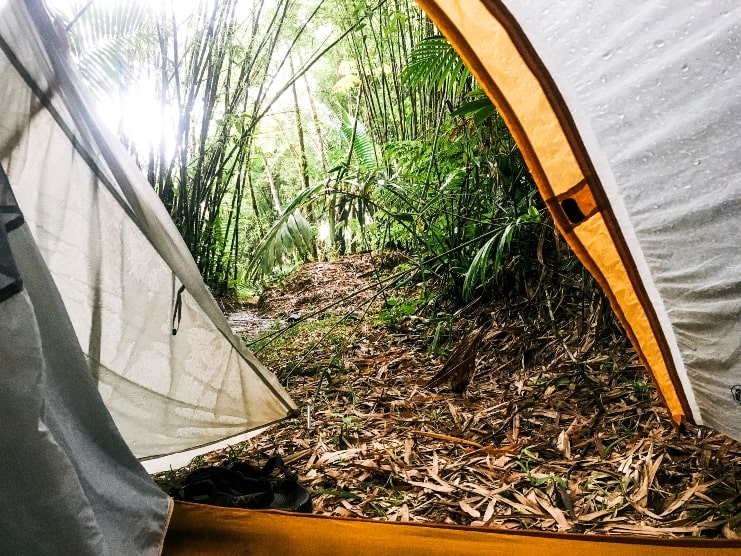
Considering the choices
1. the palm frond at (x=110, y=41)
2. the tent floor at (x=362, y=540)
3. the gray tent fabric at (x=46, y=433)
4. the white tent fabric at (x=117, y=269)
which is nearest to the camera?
the gray tent fabric at (x=46, y=433)

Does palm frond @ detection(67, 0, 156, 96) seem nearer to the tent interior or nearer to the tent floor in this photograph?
the tent interior

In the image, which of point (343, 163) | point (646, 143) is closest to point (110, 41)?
point (343, 163)

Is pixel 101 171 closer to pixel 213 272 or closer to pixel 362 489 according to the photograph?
pixel 362 489

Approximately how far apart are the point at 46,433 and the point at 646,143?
3.80 feet

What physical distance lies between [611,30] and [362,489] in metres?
1.33

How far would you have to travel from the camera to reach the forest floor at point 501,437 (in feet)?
4.03

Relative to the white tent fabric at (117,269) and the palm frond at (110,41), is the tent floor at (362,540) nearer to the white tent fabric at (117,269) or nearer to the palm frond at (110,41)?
the white tent fabric at (117,269)

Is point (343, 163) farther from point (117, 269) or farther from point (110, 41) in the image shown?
point (117, 269)

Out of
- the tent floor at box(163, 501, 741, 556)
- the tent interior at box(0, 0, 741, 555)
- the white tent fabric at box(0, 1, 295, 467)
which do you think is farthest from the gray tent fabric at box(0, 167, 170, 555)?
the white tent fabric at box(0, 1, 295, 467)

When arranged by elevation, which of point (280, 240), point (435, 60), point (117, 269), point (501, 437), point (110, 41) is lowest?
point (501, 437)

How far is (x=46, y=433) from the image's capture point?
80 cm

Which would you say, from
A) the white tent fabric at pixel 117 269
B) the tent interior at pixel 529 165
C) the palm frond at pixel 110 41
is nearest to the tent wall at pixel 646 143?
the tent interior at pixel 529 165

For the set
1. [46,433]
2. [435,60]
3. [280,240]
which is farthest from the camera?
[280,240]

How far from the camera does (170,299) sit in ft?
5.00
